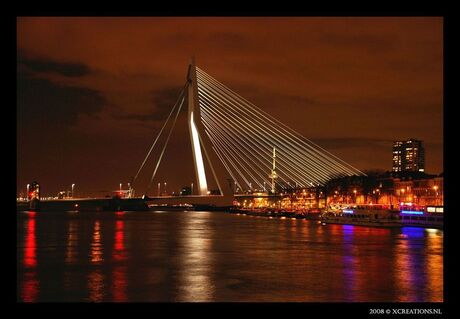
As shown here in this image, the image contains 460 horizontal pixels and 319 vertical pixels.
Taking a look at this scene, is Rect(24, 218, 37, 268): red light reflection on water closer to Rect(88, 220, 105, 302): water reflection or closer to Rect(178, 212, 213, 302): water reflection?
Rect(88, 220, 105, 302): water reflection

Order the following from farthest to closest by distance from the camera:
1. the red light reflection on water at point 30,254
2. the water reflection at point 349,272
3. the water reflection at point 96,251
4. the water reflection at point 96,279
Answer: the water reflection at point 96,251, the red light reflection on water at point 30,254, the water reflection at point 349,272, the water reflection at point 96,279

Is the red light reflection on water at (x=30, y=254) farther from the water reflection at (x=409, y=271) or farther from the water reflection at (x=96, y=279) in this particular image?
the water reflection at (x=409, y=271)

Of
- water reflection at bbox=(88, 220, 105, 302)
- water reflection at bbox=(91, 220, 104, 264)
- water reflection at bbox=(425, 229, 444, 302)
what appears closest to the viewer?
A: water reflection at bbox=(88, 220, 105, 302)

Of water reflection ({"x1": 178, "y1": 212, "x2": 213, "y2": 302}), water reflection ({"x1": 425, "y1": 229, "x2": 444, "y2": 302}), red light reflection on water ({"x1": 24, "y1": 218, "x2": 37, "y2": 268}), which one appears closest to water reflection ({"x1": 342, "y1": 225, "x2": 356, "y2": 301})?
water reflection ({"x1": 425, "y1": 229, "x2": 444, "y2": 302})

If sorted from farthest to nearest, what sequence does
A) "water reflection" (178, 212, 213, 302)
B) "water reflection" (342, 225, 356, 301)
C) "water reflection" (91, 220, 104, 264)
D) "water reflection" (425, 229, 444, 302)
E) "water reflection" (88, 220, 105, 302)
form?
1. "water reflection" (91, 220, 104, 264)
2. "water reflection" (425, 229, 444, 302)
3. "water reflection" (342, 225, 356, 301)
4. "water reflection" (178, 212, 213, 302)
5. "water reflection" (88, 220, 105, 302)

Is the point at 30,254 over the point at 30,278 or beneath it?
beneath

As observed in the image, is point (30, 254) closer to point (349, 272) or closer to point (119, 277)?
point (119, 277)

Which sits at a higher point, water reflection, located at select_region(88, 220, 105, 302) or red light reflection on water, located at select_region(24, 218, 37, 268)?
water reflection, located at select_region(88, 220, 105, 302)

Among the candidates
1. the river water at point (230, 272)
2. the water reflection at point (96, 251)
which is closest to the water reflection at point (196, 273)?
the river water at point (230, 272)

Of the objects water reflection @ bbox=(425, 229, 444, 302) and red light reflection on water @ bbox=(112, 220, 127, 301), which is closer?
red light reflection on water @ bbox=(112, 220, 127, 301)

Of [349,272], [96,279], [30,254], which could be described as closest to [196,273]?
[96,279]
